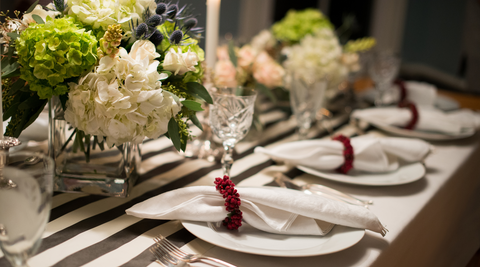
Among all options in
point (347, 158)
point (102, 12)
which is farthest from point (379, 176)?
point (102, 12)

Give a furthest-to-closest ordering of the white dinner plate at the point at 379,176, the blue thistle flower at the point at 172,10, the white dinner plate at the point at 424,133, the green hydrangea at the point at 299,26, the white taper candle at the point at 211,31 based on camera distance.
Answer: the green hydrangea at the point at 299,26, the white dinner plate at the point at 424,133, the white taper candle at the point at 211,31, the white dinner plate at the point at 379,176, the blue thistle flower at the point at 172,10

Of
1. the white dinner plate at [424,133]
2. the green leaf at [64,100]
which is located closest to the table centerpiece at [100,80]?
the green leaf at [64,100]

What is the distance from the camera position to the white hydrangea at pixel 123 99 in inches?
28.5

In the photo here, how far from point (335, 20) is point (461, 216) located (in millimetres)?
3532

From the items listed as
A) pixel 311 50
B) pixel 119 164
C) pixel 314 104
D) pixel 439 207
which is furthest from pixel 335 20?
pixel 119 164

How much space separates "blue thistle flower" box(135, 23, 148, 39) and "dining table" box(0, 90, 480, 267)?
0.37m

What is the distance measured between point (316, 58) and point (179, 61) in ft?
3.02

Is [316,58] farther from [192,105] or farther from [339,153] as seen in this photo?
[192,105]

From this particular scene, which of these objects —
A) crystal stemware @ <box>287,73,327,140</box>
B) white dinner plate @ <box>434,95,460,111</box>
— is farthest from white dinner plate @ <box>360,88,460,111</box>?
crystal stemware @ <box>287,73,327,140</box>

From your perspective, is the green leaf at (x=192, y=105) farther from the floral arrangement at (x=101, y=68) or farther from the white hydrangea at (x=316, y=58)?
the white hydrangea at (x=316, y=58)

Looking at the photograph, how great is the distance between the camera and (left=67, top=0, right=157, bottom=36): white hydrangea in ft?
2.49

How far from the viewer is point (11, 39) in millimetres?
757

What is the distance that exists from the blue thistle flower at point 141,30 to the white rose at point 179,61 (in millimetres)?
64

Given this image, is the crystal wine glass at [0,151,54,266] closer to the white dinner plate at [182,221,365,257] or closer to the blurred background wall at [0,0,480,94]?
the white dinner plate at [182,221,365,257]
